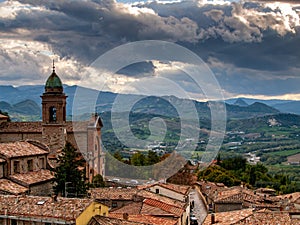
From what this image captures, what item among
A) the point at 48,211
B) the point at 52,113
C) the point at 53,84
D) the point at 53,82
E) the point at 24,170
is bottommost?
the point at 48,211

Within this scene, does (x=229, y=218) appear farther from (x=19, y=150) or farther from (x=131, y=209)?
(x=19, y=150)

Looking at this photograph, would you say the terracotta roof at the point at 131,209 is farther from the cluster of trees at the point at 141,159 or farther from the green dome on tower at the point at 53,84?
the cluster of trees at the point at 141,159

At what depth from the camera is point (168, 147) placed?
8594cm

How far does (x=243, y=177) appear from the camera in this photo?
8188cm

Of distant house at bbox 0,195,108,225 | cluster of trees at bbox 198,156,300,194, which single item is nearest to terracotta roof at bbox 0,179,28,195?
distant house at bbox 0,195,108,225

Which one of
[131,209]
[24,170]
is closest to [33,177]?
[24,170]

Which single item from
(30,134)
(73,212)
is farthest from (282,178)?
(73,212)

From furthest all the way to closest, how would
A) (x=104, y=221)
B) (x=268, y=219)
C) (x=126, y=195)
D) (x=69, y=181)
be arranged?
(x=126, y=195) → (x=69, y=181) → (x=268, y=219) → (x=104, y=221)

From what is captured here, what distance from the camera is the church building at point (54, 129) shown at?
48.5m

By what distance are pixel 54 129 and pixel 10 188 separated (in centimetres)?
1894

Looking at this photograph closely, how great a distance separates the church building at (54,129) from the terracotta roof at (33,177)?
10.6 meters

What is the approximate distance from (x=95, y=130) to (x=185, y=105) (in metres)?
10.8

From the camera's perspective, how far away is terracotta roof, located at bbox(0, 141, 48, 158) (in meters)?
34.1

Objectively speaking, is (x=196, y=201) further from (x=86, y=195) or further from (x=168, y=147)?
(x=168, y=147)
